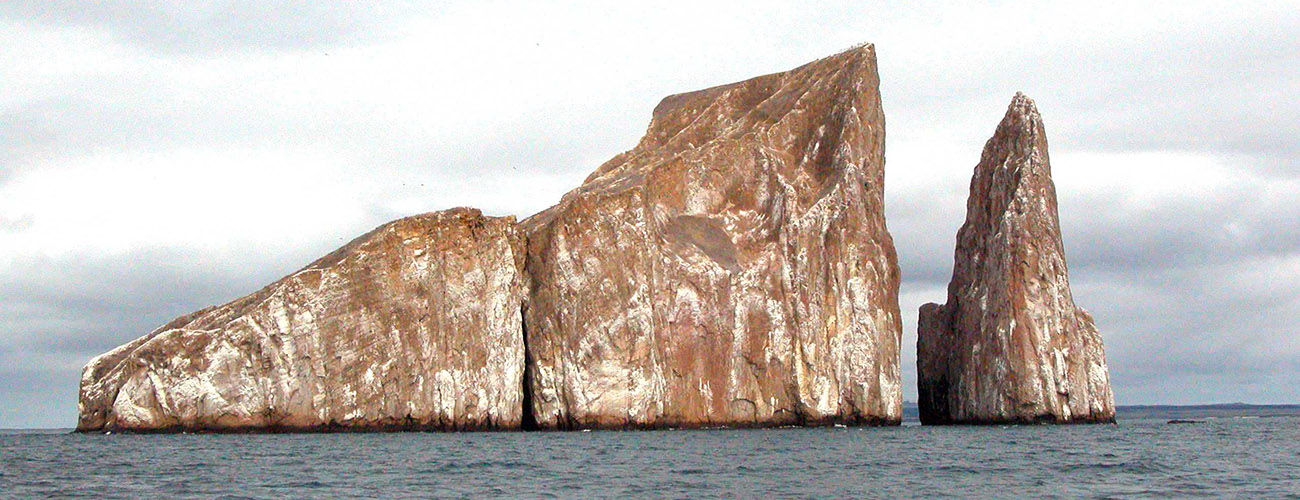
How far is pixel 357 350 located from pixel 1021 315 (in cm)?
4465

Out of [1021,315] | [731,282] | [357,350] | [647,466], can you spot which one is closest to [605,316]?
[731,282]

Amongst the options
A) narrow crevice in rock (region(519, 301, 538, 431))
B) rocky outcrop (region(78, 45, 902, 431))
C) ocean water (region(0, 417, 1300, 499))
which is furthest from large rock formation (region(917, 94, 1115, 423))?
narrow crevice in rock (region(519, 301, 538, 431))

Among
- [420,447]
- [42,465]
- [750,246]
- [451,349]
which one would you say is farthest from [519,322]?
[42,465]

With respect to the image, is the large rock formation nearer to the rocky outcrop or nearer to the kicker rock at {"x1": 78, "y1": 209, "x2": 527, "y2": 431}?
the rocky outcrop

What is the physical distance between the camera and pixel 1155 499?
43969mm

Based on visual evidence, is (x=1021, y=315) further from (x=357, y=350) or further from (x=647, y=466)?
(x=647, y=466)

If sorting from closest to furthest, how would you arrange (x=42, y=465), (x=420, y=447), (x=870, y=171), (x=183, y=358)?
(x=42, y=465) → (x=420, y=447) → (x=183, y=358) → (x=870, y=171)

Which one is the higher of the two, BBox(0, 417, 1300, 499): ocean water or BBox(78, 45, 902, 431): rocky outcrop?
BBox(78, 45, 902, 431): rocky outcrop

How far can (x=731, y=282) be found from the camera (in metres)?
100

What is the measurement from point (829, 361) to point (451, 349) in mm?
26672

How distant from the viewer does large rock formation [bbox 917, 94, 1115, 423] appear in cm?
9962

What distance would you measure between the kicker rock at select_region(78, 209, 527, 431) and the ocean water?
5.20m

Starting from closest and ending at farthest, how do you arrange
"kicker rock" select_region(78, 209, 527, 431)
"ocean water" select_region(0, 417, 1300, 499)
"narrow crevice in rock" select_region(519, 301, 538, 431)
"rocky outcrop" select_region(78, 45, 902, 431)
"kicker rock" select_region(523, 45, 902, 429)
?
"ocean water" select_region(0, 417, 1300, 499), "kicker rock" select_region(78, 209, 527, 431), "rocky outcrop" select_region(78, 45, 902, 431), "kicker rock" select_region(523, 45, 902, 429), "narrow crevice in rock" select_region(519, 301, 538, 431)

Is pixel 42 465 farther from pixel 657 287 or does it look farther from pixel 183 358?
pixel 657 287
